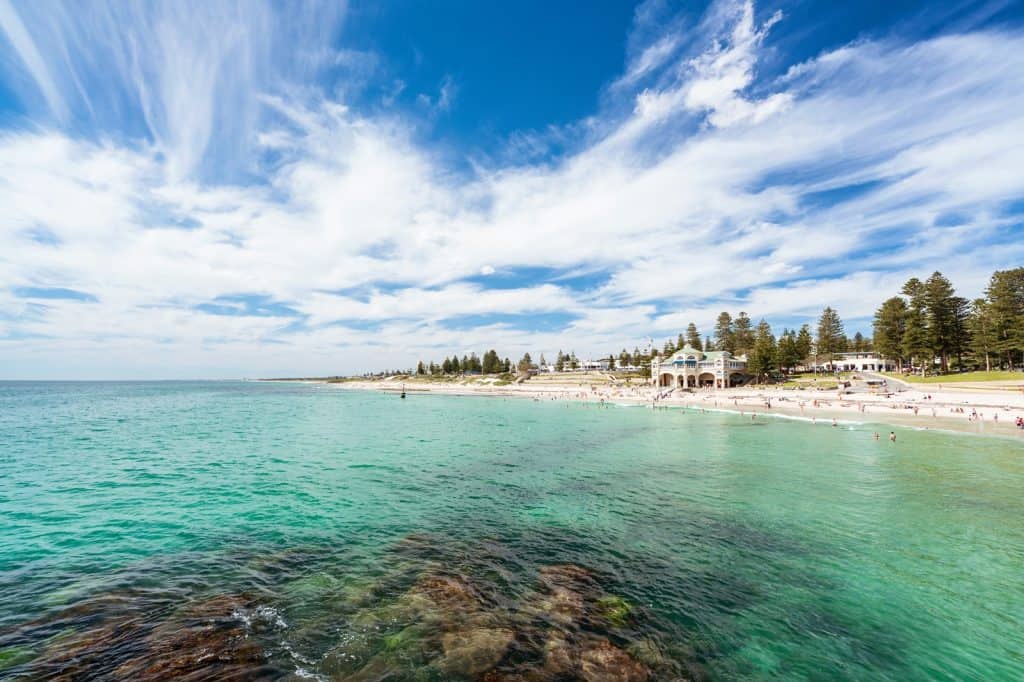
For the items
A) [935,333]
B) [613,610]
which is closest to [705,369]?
[935,333]

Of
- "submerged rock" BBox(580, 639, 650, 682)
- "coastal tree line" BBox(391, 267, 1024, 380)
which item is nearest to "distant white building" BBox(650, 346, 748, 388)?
"coastal tree line" BBox(391, 267, 1024, 380)

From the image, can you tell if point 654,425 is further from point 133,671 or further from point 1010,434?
point 133,671

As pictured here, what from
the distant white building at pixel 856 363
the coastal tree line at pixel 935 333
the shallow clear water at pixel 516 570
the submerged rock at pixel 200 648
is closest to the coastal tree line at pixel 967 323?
the coastal tree line at pixel 935 333

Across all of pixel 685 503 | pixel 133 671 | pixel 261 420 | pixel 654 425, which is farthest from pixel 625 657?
pixel 261 420

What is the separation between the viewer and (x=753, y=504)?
18.3 meters

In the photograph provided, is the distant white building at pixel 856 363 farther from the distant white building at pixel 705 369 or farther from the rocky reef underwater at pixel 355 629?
the rocky reef underwater at pixel 355 629

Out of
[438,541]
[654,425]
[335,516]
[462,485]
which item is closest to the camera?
[438,541]

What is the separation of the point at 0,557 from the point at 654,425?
4949cm

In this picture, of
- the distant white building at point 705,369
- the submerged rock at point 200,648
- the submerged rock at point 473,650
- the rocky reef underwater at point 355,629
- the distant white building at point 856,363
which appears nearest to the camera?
the submerged rock at point 200,648

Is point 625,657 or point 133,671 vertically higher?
point 133,671

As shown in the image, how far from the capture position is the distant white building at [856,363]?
110000mm

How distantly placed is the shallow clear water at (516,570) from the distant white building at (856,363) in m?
101

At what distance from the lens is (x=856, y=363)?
377ft

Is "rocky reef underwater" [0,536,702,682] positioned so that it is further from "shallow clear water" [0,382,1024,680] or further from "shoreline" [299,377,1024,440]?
"shoreline" [299,377,1024,440]
